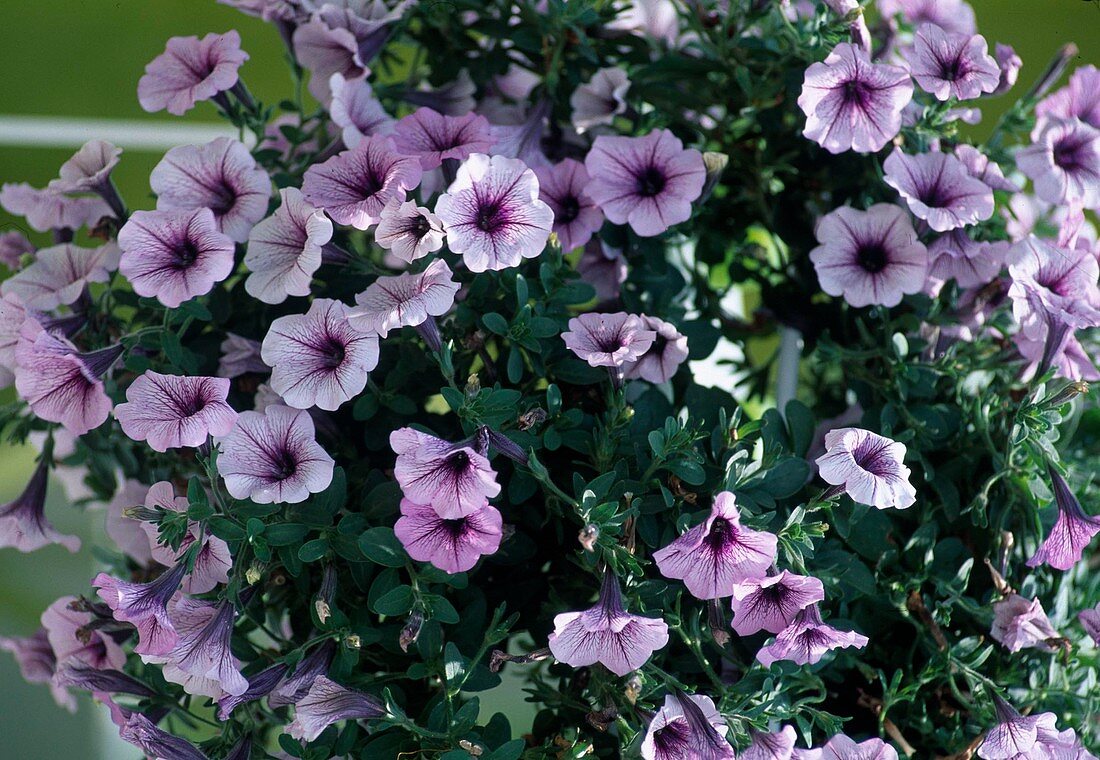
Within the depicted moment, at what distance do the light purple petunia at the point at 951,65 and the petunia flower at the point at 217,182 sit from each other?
0.43 meters

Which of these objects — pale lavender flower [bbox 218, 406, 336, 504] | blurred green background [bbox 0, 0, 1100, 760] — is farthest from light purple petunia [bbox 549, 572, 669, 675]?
blurred green background [bbox 0, 0, 1100, 760]

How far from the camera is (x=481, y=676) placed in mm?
607

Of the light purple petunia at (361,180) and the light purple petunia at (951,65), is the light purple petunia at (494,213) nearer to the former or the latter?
the light purple petunia at (361,180)

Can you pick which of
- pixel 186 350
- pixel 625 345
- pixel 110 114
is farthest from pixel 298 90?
pixel 110 114

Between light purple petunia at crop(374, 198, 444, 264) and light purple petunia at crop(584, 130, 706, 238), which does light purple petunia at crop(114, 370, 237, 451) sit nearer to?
light purple petunia at crop(374, 198, 444, 264)

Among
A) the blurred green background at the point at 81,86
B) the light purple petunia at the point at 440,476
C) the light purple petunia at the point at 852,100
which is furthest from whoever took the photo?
the blurred green background at the point at 81,86

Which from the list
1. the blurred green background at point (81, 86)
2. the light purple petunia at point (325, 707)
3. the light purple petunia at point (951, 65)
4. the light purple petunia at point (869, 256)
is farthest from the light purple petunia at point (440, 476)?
the blurred green background at point (81, 86)

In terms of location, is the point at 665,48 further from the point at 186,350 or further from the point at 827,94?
the point at 186,350

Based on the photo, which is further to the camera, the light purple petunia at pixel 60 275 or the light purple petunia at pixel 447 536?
the light purple petunia at pixel 60 275

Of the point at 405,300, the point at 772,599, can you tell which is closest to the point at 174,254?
the point at 405,300

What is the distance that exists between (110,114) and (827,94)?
3.23 ft

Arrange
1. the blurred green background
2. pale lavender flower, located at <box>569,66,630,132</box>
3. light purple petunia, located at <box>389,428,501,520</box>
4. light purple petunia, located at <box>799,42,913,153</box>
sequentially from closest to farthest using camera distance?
light purple petunia, located at <box>389,428,501,520</box>
light purple petunia, located at <box>799,42,913,153</box>
pale lavender flower, located at <box>569,66,630,132</box>
the blurred green background

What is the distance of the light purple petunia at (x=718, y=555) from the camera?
524 millimetres

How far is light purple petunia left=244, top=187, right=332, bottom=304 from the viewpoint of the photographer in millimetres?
593
